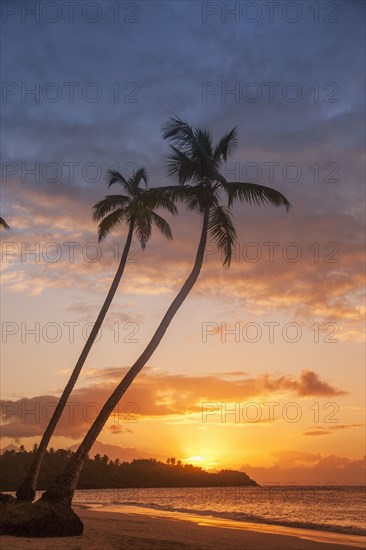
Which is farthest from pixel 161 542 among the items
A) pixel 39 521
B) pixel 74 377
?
pixel 74 377

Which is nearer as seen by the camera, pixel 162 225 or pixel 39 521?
pixel 39 521

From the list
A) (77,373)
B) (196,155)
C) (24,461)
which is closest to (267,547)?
(77,373)

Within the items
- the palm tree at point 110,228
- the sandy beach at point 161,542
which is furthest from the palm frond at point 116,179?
the sandy beach at point 161,542

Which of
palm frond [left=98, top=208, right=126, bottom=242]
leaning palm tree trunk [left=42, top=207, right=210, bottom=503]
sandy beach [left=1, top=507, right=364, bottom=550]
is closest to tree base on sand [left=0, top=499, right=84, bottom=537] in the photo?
leaning palm tree trunk [left=42, top=207, right=210, bottom=503]

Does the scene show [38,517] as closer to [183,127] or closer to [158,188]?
[158,188]

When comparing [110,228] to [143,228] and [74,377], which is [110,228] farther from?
[74,377]

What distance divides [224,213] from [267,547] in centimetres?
1282

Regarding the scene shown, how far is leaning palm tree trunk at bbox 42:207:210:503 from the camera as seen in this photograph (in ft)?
66.0

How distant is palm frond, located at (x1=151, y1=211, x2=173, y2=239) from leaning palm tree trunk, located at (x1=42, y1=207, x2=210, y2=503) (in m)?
6.34

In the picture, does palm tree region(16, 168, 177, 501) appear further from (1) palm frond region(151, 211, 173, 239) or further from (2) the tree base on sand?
(2) the tree base on sand

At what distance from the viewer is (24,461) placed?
167125 millimetres

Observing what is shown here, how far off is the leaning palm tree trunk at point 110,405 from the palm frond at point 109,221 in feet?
26.3

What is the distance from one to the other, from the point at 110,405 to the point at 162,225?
38.9ft

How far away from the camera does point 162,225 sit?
102ft
